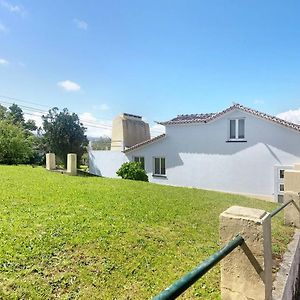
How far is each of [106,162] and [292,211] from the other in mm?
19841

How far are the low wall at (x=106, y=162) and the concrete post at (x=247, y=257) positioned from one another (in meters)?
20.9

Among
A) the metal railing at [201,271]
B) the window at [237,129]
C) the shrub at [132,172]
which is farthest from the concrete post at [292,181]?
the shrub at [132,172]

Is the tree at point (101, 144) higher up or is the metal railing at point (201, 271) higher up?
the tree at point (101, 144)

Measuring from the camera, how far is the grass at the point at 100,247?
3.37m

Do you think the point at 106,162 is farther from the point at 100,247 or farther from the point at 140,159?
the point at 100,247

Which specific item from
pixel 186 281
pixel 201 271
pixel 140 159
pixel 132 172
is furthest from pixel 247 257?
pixel 140 159

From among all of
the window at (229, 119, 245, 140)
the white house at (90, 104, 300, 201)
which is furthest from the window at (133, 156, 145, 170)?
the window at (229, 119, 245, 140)

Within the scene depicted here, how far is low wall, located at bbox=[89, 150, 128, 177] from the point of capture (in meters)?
23.8

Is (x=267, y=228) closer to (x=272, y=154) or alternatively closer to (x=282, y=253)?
(x=282, y=253)

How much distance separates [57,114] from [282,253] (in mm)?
29909

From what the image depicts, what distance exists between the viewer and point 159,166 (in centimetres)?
2128

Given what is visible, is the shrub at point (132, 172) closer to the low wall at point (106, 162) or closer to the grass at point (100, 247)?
the low wall at point (106, 162)

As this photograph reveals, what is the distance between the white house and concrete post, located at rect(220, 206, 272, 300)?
47.9 ft

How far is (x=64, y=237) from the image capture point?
460cm
